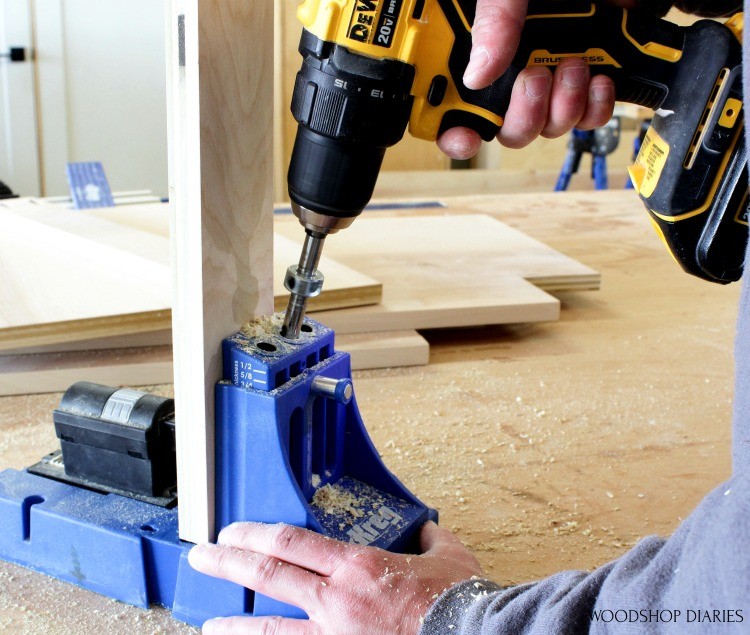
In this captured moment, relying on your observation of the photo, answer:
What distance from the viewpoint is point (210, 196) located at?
0.90m

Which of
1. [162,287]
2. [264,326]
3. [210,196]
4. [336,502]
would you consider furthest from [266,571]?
[162,287]

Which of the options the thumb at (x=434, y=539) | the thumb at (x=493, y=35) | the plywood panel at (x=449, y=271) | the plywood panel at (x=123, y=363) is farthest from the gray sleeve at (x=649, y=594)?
the plywood panel at (x=449, y=271)

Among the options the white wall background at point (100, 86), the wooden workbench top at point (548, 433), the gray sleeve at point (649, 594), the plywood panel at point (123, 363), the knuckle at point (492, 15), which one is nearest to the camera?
the gray sleeve at point (649, 594)

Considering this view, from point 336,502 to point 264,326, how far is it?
0.74 ft

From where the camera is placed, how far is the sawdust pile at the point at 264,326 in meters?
1.00

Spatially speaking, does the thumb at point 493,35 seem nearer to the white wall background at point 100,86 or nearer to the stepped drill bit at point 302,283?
the stepped drill bit at point 302,283

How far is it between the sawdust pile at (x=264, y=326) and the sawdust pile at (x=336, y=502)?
0.20 metres

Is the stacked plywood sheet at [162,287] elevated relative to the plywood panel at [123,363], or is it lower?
elevated

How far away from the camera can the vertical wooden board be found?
863 millimetres

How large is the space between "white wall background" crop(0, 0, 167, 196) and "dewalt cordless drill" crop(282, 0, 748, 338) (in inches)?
150

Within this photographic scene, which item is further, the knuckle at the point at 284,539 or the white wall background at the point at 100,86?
the white wall background at the point at 100,86

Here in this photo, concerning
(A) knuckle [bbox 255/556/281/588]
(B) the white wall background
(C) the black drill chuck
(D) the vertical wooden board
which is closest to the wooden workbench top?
(A) knuckle [bbox 255/556/281/588]

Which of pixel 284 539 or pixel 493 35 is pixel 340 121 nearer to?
pixel 493 35

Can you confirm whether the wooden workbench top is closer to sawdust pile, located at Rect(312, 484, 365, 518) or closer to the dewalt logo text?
sawdust pile, located at Rect(312, 484, 365, 518)
